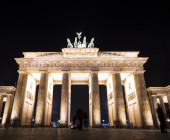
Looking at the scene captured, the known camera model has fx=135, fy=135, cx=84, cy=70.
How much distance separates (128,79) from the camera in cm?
3253

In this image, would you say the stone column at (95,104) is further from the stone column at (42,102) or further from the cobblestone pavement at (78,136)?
the cobblestone pavement at (78,136)

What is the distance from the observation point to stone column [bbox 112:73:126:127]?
24.9 meters

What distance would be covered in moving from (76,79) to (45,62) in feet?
31.0

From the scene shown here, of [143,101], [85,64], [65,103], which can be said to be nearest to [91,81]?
[85,64]

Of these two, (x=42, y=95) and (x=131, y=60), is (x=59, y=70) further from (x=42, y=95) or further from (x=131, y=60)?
(x=131, y=60)

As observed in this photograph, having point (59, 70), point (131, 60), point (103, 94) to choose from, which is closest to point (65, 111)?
point (59, 70)

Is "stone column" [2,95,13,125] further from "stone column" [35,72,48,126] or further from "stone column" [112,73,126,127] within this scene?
"stone column" [112,73,126,127]

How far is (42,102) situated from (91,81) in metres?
10.6

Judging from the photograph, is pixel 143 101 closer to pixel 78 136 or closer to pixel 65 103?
pixel 65 103

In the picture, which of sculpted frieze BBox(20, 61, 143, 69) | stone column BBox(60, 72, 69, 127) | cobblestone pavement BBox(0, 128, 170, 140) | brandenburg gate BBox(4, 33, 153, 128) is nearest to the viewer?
cobblestone pavement BBox(0, 128, 170, 140)

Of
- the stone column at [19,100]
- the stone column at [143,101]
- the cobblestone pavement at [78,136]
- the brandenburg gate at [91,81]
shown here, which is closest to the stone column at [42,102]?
the brandenburg gate at [91,81]

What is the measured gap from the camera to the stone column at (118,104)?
2486 centimetres

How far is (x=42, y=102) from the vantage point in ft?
86.0

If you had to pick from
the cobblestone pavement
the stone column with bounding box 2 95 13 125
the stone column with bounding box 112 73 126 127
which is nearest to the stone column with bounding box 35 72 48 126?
the stone column with bounding box 2 95 13 125
